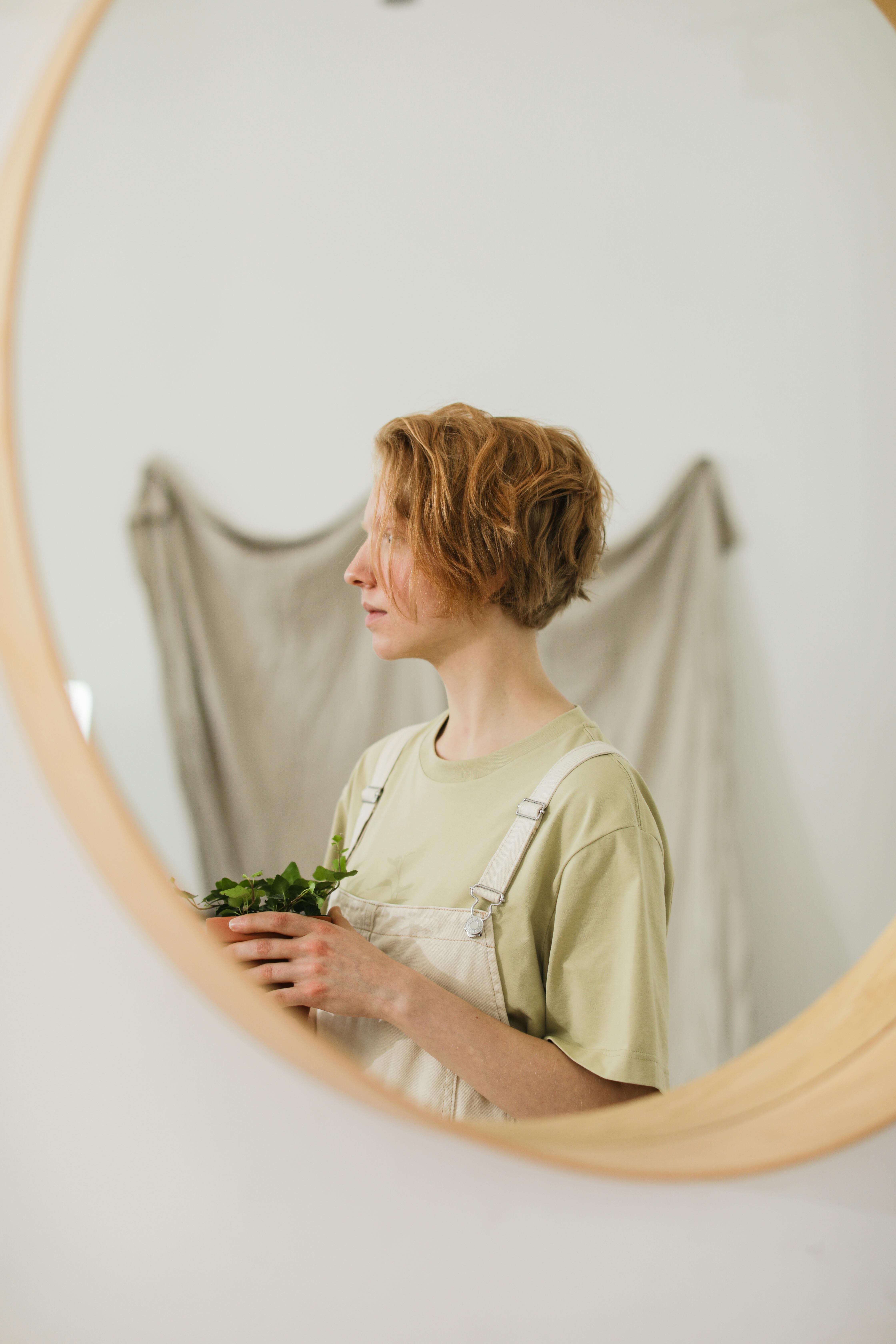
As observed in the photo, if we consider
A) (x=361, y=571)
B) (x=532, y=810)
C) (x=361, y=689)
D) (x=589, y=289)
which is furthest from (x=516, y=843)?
(x=589, y=289)

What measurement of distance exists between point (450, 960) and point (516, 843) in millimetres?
96

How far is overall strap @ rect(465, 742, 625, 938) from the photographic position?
63 cm

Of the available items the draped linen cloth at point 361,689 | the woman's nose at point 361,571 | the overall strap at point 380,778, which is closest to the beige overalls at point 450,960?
the overall strap at point 380,778

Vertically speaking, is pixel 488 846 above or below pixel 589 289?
below

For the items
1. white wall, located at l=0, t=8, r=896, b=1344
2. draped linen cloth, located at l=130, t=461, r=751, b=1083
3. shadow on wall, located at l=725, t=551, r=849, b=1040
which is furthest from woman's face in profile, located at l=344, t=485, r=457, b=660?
shadow on wall, located at l=725, t=551, r=849, b=1040

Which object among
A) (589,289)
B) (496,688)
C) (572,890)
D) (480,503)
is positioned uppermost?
(589,289)

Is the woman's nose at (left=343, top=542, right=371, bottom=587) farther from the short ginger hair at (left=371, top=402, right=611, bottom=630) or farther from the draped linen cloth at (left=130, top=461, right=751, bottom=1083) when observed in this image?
the draped linen cloth at (left=130, top=461, right=751, bottom=1083)

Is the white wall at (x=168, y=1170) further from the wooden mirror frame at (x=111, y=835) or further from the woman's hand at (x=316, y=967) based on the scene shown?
the woman's hand at (x=316, y=967)

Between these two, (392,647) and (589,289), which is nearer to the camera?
(392,647)

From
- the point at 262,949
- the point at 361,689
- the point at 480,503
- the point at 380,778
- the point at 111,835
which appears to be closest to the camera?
the point at 111,835

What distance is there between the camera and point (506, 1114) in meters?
0.61

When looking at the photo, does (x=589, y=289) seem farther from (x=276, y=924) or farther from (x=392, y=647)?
(x=276, y=924)

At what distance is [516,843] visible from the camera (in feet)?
2.09

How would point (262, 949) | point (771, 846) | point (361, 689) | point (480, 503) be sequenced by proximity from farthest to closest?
point (771, 846) < point (361, 689) < point (480, 503) < point (262, 949)
